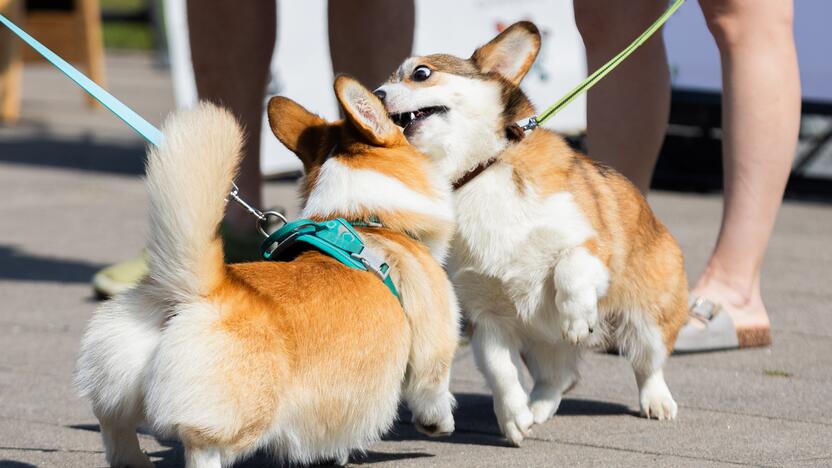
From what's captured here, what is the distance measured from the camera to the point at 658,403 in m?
3.09

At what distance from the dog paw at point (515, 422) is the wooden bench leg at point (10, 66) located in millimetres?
7383

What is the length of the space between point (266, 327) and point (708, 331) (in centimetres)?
192

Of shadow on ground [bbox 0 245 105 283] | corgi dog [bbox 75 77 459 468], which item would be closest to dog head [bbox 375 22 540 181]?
corgi dog [bbox 75 77 459 468]

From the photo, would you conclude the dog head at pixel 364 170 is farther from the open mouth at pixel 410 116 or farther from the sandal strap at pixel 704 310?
the sandal strap at pixel 704 310

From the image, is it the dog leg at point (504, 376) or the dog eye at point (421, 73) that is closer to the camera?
the dog leg at point (504, 376)

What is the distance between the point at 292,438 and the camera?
91.4 inches

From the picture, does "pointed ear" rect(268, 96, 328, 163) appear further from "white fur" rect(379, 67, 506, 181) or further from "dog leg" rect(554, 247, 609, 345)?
"dog leg" rect(554, 247, 609, 345)

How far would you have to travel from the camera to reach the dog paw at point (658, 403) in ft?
10.1

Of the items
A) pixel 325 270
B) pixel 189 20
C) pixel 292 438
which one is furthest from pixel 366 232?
pixel 189 20

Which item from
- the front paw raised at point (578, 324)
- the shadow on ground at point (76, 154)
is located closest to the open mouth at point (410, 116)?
the front paw raised at point (578, 324)

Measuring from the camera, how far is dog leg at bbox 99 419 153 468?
2391 mm

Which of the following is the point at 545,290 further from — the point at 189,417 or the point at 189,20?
the point at 189,20

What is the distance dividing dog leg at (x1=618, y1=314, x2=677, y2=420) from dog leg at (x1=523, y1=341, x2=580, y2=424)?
0.49ft

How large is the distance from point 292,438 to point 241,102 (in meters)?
2.18
